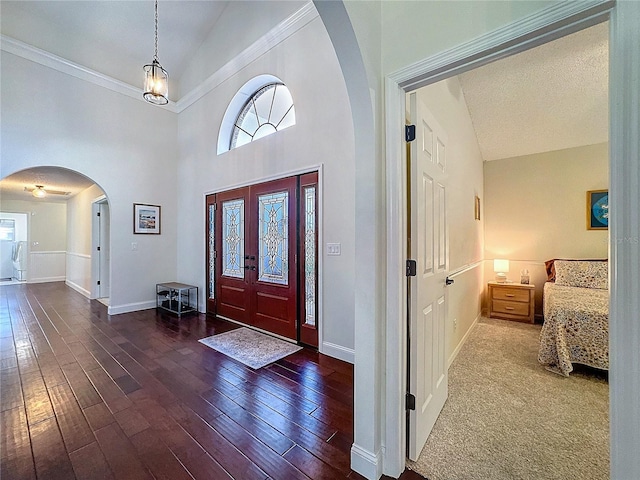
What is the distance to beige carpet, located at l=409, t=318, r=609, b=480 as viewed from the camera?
1445 millimetres

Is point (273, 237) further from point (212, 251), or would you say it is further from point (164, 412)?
point (164, 412)

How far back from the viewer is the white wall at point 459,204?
8.30 ft

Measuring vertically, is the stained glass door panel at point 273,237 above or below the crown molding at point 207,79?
below

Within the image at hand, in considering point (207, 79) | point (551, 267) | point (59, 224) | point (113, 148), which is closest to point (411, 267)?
point (551, 267)

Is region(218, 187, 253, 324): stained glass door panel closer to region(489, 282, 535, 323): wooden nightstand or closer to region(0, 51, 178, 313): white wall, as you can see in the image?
region(0, 51, 178, 313): white wall

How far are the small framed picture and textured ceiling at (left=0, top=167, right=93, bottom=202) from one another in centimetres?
87

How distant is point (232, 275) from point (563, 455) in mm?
3801

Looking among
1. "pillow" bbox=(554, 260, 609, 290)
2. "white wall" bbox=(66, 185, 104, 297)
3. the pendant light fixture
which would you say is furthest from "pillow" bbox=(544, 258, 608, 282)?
"white wall" bbox=(66, 185, 104, 297)

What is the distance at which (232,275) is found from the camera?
13.4ft

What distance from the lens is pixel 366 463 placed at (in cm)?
137

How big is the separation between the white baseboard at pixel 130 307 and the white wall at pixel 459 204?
491cm

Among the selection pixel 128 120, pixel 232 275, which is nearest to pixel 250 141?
pixel 232 275

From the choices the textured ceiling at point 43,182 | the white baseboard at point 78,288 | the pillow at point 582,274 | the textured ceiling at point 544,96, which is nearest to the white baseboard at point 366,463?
the textured ceiling at point 544,96

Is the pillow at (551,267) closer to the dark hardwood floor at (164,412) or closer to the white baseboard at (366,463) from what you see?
the dark hardwood floor at (164,412)
